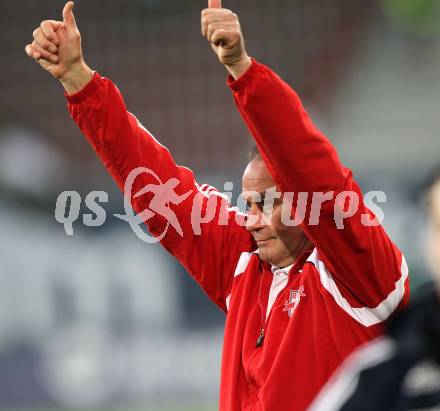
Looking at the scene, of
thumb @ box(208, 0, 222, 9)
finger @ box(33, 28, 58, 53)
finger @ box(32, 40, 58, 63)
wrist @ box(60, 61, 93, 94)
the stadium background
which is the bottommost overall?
the stadium background

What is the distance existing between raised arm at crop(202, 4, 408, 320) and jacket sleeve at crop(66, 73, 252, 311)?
421 millimetres

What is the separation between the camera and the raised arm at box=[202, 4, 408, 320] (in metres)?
1.71

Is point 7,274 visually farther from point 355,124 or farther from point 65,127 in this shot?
point 355,124

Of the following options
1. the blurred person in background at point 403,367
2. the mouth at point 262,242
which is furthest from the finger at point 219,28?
the blurred person in background at point 403,367

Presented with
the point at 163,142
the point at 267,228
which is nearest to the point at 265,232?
the point at 267,228

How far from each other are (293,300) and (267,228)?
0.57 ft

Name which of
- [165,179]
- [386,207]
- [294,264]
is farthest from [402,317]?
[386,207]

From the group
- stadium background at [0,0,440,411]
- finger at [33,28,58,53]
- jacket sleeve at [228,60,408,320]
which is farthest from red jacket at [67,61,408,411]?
stadium background at [0,0,440,411]

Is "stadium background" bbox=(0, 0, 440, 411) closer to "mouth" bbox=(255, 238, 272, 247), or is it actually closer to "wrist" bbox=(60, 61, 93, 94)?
"mouth" bbox=(255, 238, 272, 247)

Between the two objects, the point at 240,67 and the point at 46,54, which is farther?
the point at 46,54

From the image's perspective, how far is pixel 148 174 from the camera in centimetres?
219

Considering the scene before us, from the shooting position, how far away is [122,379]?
17.5 feet

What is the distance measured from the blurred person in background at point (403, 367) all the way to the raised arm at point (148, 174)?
1.07m

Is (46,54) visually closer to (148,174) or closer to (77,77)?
(77,77)
